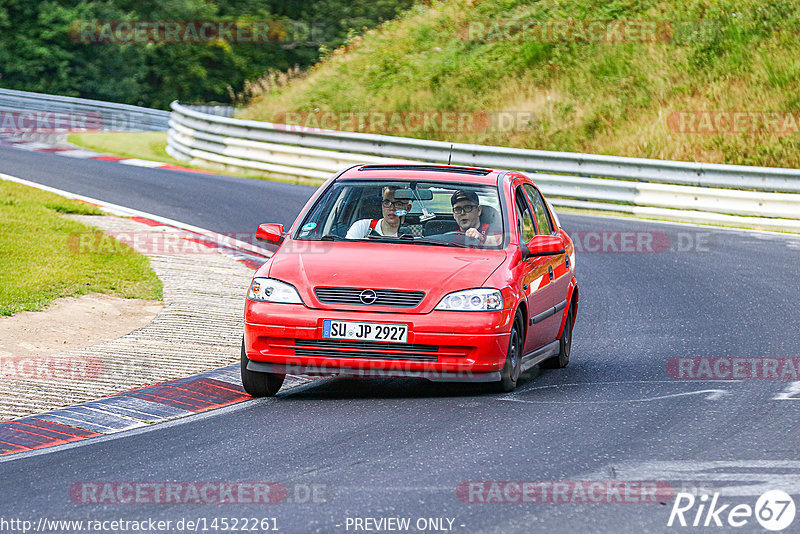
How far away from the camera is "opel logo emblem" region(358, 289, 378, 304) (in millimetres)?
8242

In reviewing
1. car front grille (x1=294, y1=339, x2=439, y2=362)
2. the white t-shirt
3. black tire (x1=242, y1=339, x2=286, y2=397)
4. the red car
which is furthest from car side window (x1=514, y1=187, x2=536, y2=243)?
black tire (x1=242, y1=339, x2=286, y2=397)

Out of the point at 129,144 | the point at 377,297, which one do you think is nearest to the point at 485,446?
the point at 377,297

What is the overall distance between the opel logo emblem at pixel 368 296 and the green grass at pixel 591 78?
1800cm

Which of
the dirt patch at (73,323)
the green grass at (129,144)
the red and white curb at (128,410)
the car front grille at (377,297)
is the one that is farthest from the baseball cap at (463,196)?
the green grass at (129,144)

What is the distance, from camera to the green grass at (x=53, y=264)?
11992 mm

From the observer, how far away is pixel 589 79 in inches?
1180

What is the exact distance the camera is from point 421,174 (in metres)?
9.70

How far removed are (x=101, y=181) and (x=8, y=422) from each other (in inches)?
587

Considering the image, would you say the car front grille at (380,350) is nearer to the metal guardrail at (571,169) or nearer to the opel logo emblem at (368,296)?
the opel logo emblem at (368,296)

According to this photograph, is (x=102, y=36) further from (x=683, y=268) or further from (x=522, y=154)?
(x=683, y=268)

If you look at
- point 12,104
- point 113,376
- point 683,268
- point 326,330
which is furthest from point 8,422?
point 12,104

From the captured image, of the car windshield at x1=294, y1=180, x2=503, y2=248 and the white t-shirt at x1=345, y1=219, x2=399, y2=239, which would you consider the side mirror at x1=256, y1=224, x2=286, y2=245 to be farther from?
the white t-shirt at x1=345, y1=219, x2=399, y2=239

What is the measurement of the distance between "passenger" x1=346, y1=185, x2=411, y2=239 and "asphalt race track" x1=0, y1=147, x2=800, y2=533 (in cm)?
116

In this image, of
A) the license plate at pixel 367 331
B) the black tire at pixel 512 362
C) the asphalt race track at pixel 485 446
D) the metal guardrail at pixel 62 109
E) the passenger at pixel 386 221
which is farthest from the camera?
the metal guardrail at pixel 62 109
